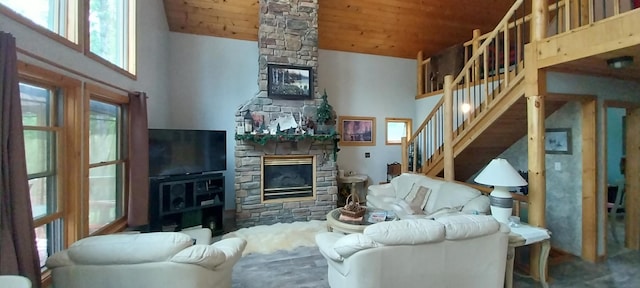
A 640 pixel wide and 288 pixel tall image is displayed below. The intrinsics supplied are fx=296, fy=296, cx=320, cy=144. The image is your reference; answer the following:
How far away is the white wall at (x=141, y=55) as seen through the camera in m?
1.98

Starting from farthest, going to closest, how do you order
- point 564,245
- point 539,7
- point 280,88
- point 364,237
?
point 280,88 → point 564,245 → point 539,7 → point 364,237

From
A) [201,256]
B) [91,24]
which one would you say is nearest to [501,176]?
[201,256]

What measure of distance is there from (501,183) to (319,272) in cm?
208

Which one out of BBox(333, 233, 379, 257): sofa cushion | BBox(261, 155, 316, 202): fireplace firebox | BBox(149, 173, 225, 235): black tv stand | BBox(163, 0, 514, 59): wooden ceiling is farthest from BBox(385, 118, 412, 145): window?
BBox(333, 233, 379, 257): sofa cushion

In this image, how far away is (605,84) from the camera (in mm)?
3559

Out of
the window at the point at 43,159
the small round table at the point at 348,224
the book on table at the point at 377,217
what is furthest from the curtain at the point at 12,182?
the book on table at the point at 377,217

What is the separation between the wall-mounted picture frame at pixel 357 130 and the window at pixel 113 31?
4015 mm

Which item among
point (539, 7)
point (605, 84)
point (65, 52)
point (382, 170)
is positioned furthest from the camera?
point (382, 170)

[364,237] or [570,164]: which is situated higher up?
[570,164]

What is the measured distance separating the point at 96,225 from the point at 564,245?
558cm

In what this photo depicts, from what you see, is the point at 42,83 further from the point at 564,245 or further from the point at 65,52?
the point at 564,245

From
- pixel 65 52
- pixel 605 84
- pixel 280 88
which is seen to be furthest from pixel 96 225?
pixel 605 84

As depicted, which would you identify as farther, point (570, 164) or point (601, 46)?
point (570, 164)

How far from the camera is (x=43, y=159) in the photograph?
2381 millimetres
